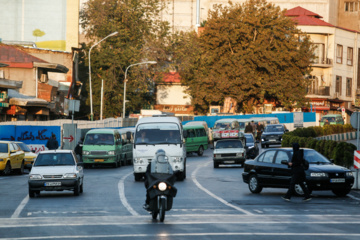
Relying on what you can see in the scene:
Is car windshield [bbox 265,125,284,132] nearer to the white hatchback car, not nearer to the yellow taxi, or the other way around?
the yellow taxi

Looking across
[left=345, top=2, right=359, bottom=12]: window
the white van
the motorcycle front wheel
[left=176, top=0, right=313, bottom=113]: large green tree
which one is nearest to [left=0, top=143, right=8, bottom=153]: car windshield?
the white van

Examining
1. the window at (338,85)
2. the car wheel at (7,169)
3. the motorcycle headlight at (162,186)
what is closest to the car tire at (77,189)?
the motorcycle headlight at (162,186)

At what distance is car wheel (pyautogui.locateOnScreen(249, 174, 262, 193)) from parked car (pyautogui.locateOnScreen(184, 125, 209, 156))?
27582 millimetres

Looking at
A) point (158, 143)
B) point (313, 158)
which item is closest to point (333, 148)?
point (158, 143)

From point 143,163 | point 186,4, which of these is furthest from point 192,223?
point 186,4

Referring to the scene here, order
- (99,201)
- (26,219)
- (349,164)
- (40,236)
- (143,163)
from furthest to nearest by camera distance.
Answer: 1. (349,164)
2. (143,163)
3. (99,201)
4. (26,219)
5. (40,236)

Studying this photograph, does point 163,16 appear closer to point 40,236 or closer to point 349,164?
point 349,164

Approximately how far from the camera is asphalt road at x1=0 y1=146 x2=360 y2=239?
14023mm

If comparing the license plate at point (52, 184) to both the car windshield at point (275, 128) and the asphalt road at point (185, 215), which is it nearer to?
the asphalt road at point (185, 215)

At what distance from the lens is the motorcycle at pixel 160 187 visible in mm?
16031

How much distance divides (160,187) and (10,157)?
21620 millimetres

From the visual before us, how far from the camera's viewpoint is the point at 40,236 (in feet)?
44.4

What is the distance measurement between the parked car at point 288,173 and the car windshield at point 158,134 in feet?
20.0

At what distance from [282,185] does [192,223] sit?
8430mm
